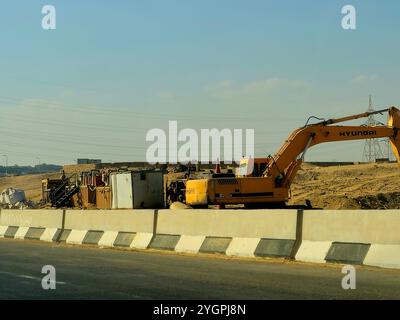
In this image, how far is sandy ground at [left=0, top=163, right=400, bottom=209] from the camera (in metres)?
38.5

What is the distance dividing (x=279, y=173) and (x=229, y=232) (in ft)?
35.6

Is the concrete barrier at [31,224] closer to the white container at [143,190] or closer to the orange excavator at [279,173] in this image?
the orange excavator at [279,173]

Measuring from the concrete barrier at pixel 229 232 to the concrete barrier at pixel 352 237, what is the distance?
0.51 metres

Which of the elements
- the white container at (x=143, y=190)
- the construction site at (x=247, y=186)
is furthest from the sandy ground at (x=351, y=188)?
the white container at (x=143, y=190)

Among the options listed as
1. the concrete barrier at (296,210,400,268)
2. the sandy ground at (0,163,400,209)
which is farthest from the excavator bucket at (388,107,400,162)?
the concrete barrier at (296,210,400,268)

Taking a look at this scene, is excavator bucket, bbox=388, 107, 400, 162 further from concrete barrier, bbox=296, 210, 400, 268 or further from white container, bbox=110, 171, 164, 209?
white container, bbox=110, 171, 164, 209

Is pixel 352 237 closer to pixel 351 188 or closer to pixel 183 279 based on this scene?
pixel 183 279

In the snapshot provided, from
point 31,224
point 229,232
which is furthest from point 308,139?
point 229,232

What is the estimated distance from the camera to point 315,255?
47.3 ft

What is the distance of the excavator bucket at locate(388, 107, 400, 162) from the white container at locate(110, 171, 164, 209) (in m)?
13.1

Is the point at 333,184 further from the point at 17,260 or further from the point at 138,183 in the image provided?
the point at 17,260

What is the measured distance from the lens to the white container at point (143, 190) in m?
35.7
